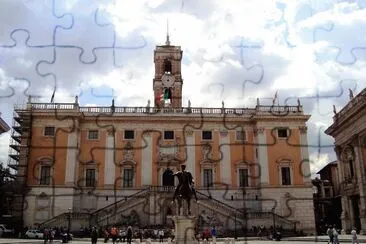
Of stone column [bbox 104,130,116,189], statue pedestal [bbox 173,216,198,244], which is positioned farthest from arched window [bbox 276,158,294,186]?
statue pedestal [bbox 173,216,198,244]

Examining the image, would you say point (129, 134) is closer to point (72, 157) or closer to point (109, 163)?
point (109, 163)

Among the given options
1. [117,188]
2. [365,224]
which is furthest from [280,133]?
[117,188]

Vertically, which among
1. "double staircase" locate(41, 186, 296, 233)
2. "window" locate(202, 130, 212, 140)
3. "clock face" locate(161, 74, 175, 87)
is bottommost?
"double staircase" locate(41, 186, 296, 233)

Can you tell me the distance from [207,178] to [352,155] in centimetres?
1483

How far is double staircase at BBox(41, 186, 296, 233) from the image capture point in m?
38.8

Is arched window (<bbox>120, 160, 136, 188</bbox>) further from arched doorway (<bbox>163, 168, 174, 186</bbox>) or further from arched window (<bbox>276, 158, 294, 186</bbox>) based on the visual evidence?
arched window (<bbox>276, 158, 294, 186</bbox>)

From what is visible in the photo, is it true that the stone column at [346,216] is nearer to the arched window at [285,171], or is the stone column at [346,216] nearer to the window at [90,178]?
the arched window at [285,171]

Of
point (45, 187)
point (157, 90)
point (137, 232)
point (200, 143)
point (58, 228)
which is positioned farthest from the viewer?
point (157, 90)

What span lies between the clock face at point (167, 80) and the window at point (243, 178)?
569 inches

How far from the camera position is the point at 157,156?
45.0m

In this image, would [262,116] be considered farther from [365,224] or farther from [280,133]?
[365,224]

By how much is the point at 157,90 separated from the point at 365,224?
27699 mm

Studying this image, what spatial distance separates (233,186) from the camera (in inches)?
1764

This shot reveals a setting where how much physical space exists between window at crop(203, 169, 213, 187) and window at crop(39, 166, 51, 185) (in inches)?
626
